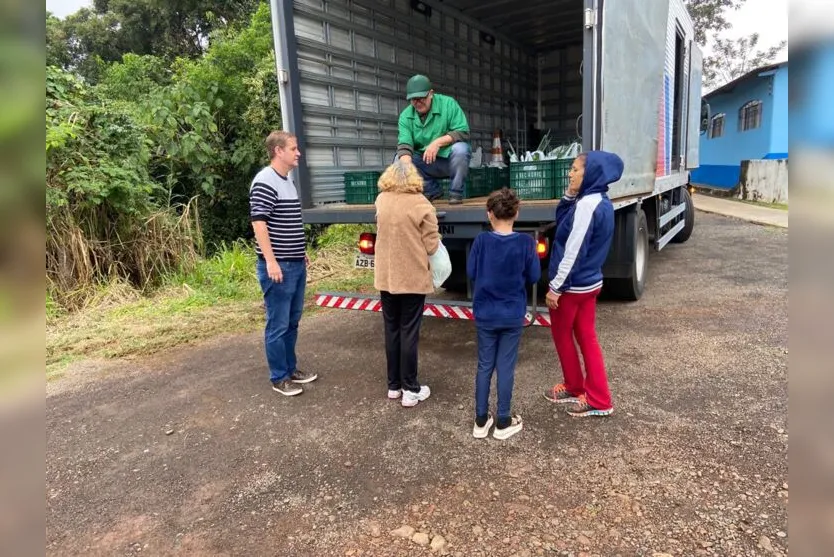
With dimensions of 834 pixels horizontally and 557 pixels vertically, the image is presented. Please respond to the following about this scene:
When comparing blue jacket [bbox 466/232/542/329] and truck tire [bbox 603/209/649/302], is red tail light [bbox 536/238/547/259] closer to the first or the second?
blue jacket [bbox 466/232/542/329]

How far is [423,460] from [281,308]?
1496 millimetres

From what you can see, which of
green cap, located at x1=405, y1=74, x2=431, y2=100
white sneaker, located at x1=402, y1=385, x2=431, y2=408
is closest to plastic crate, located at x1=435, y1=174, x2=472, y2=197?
green cap, located at x1=405, y1=74, x2=431, y2=100

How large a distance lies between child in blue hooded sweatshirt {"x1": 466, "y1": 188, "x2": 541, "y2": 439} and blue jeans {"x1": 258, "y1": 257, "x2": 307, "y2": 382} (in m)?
1.33

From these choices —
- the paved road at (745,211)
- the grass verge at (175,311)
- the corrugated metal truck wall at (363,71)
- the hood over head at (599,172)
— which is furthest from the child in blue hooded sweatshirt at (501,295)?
the paved road at (745,211)

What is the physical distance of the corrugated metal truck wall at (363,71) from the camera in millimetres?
4777

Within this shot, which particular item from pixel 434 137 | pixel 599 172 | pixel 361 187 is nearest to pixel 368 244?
pixel 361 187

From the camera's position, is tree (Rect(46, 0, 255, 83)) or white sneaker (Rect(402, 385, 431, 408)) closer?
white sneaker (Rect(402, 385, 431, 408))

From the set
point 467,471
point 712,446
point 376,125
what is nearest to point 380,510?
point 467,471

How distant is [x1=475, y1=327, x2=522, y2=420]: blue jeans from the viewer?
305cm

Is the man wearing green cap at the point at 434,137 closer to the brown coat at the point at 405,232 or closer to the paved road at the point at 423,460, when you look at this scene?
the brown coat at the point at 405,232

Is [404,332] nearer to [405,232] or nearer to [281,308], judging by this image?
[405,232]

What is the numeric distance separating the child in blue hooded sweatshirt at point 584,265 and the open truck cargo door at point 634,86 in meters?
0.91

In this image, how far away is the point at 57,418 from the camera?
12.0ft
